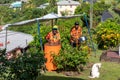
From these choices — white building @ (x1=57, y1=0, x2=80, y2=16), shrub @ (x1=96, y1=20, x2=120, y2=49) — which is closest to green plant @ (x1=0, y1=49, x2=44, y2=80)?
shrub @ (x1=96, y1=20, x2=120, y2=49)

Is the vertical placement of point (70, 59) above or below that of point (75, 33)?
below

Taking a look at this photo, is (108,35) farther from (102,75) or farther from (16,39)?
(16,39)

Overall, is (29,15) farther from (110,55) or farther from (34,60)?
(34,60)

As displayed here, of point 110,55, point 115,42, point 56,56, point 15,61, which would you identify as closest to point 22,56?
point 15,61

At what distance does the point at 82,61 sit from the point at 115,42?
4.37 meters

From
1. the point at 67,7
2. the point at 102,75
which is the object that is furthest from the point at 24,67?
the point at 67,7

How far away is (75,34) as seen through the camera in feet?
41.6

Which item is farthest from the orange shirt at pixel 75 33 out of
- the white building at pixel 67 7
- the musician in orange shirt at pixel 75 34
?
the white building at pixel 67 7

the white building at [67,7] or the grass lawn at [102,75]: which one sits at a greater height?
the white building at [67,7]

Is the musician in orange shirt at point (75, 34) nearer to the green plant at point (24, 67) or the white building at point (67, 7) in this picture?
the green plant at point (24, 67)

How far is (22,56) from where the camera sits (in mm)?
6309

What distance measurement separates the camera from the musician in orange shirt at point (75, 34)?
12.7m

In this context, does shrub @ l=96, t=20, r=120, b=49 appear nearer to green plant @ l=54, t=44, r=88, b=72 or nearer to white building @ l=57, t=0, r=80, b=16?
green plant @ l=54, t=44, r=88, b=72

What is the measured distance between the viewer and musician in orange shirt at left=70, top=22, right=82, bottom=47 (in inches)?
499
